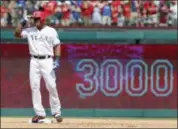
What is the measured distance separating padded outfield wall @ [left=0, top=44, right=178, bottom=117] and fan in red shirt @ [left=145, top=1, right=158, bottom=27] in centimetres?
167

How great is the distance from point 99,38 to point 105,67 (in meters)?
0.77

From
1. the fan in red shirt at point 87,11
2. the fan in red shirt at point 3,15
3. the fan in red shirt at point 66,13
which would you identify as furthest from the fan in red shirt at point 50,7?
the fan in red shirt at point 3,15

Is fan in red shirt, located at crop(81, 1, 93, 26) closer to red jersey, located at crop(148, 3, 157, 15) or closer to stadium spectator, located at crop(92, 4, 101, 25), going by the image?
stadium spectator, located at crop(92, 4, 101, 25)

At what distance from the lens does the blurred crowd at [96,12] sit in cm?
1586

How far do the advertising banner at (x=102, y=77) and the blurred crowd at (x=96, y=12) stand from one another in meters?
1.34

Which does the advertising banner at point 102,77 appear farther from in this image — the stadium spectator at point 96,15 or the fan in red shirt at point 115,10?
the fan in red shirt at point 115,10

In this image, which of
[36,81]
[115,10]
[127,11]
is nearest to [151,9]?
[127,11]

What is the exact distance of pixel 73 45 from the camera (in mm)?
14477

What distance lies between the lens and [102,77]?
14.5m

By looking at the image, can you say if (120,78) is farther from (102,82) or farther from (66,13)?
(66,13)

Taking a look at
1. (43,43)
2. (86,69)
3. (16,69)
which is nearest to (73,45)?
(86,69)

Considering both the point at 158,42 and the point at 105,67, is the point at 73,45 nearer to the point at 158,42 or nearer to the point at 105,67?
the point at 105,67

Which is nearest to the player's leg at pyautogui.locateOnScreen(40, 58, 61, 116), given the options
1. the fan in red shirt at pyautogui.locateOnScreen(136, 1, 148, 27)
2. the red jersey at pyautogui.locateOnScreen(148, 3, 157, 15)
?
the fan in red shirt at pyautogui.locateOnScreen(136, 1, 148, 27)

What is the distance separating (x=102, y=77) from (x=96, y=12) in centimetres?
255
